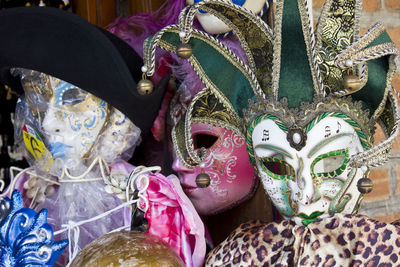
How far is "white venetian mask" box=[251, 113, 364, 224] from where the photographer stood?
2.64 feet

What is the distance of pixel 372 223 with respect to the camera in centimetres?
78

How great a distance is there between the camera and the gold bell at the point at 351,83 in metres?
0.77

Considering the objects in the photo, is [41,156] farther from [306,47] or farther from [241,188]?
[306,47]

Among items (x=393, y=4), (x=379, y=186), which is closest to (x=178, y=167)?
(x=379, y=186)

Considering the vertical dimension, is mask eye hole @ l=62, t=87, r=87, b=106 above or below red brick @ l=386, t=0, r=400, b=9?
below

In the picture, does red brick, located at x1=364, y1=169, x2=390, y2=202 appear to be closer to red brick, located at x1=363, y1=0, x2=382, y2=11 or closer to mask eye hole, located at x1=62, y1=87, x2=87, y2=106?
red brick, located at x1=363, y1=0, x2=382, y2=11

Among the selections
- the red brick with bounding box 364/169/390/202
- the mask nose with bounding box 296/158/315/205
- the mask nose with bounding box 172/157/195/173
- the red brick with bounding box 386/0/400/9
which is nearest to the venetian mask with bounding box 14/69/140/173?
the mask nose with bounding box 172/157/195/173

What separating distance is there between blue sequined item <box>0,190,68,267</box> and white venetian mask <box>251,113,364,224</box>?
381mm

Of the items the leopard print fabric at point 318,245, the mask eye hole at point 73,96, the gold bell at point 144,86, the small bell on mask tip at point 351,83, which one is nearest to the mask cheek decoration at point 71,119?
the mask eye hole at point 73,96

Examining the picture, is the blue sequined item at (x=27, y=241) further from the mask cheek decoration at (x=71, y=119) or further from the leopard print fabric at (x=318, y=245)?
the leopard print fabric at (x=318, y=245)

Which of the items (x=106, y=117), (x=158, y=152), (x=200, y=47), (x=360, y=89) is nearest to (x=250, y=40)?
(x=200, y=47)

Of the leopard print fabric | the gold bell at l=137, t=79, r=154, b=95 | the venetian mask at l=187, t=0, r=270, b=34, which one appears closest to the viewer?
the leopard print fabric

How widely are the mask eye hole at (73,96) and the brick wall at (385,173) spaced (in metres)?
0.71

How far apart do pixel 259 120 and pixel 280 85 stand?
0.07 metres
